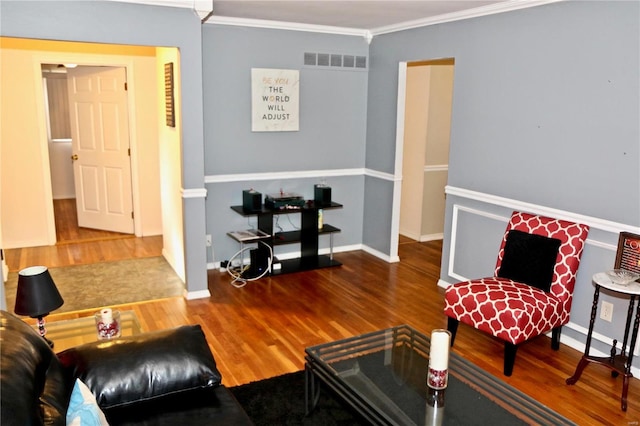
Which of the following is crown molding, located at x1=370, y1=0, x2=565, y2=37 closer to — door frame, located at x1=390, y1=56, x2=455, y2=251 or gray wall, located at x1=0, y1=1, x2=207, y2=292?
door frame, located at x1=390, y1=56, x2=455, y2=251

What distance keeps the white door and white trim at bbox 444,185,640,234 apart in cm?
381

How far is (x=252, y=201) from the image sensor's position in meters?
4.90

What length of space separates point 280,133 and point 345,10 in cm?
141

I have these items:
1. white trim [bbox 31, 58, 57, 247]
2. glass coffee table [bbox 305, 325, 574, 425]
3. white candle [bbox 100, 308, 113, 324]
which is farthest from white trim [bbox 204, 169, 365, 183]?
glass coffee table [bbox 305, 325, 574, 425]

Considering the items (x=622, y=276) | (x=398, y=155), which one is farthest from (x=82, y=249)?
(x=622, y=276)

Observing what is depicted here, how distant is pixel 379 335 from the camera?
294 centimetres

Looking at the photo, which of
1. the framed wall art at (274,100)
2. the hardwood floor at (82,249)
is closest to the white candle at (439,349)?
the framed wall art at (274,100)

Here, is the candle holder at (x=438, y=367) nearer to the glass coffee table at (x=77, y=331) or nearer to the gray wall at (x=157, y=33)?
the glass coffee table at (x=77, y=331)

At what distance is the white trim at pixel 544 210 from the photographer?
3.24 meters

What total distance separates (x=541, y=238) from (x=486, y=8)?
1.78 m

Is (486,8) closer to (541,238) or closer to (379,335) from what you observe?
(541,238)

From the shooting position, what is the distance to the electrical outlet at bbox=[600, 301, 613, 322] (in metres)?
3.34

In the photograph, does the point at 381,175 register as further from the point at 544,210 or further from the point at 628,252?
the point at 628,252

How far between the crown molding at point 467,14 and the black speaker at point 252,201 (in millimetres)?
2025
